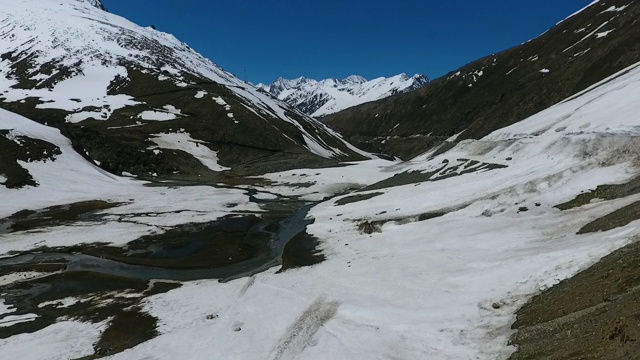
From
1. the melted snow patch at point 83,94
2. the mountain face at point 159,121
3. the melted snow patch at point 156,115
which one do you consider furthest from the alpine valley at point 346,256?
the melted snow patch at point 83,94

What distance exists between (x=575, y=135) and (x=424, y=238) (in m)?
21.4

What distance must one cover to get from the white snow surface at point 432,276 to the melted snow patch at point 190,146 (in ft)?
283

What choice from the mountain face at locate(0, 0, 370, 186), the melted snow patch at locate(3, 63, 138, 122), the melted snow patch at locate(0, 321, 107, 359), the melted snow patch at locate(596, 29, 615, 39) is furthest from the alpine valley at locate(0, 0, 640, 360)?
the melted snow patch at locate(596, 29, 615, 39)

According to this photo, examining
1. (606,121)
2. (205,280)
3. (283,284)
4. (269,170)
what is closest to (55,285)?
(205,280)

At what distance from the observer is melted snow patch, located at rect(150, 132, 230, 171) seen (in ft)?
425

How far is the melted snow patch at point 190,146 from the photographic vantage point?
130m

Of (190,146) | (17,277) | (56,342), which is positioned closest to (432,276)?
(56,342)

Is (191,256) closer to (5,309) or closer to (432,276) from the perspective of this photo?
(5,309)

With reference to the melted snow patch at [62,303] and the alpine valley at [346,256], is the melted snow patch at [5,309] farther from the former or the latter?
the melted snow patch at [62,303]

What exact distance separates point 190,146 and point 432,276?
11944 cm

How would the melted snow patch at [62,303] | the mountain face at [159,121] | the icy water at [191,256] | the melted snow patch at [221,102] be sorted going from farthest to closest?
1. the melted snow patch at [221,102]
2. the mountain face at [159,121]
3. the icy water at [191,256]
4. the melted snow patch at [62,303]

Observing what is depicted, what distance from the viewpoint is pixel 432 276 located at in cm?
2780

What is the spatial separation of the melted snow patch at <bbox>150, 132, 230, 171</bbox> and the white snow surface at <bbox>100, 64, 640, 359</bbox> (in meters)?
86.2

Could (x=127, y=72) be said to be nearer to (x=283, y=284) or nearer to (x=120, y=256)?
(x=120, y=256)
